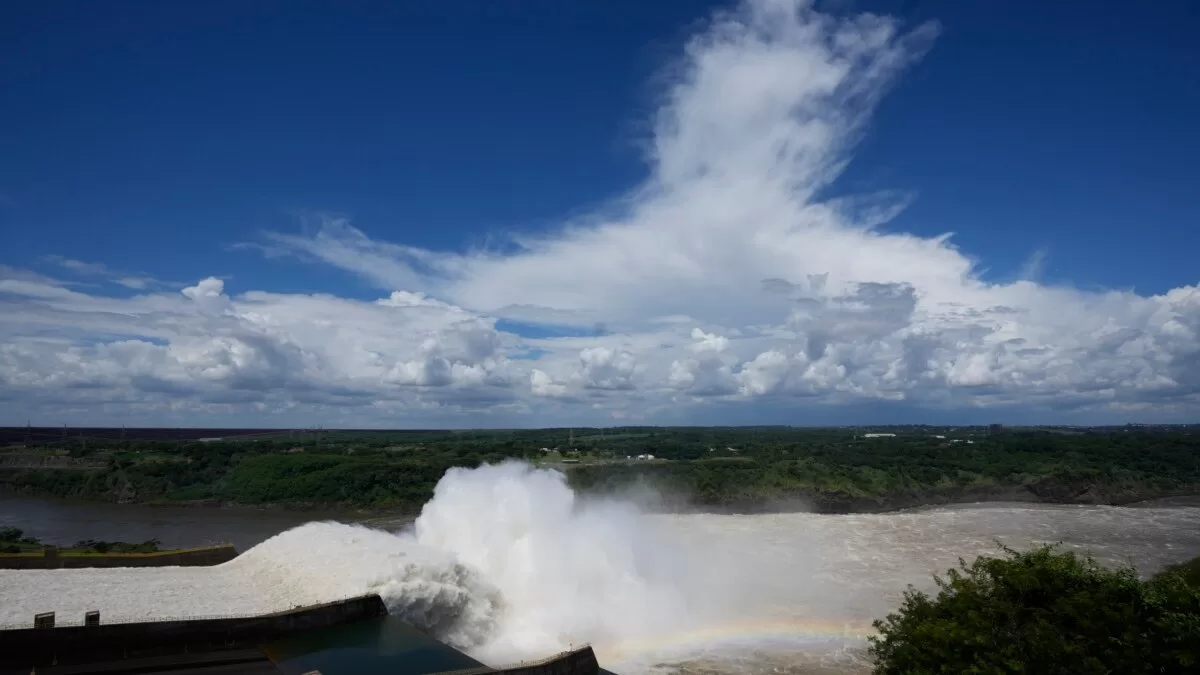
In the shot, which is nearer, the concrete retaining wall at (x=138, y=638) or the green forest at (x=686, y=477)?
the concrete retaining wall at (x=138, y=638)

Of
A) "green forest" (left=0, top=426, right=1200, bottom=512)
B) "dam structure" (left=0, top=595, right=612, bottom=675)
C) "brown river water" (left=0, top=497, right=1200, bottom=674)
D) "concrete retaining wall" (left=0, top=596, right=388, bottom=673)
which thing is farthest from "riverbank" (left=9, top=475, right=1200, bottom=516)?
"concrete retaining wall" (left=0, top=596, right=388, bottom=673)

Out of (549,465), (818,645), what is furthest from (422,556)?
(549,465)

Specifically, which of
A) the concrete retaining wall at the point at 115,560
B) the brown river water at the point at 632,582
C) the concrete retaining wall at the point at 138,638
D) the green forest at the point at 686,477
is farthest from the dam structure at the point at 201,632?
the green forest at the point at 686,477

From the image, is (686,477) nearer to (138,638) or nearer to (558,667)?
(558,667)

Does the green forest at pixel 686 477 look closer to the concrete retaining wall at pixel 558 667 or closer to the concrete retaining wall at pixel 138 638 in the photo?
the concrete retaining wall at pixel 138 638

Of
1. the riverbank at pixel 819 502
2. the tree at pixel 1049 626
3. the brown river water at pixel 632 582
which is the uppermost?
the tree at pixel 1049 626

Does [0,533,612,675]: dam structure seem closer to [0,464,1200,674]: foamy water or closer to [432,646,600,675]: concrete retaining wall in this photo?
[432,646,600,675]: concrete retaining wall

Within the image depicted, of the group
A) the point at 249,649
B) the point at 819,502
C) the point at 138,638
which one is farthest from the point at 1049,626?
the point at 819,502
